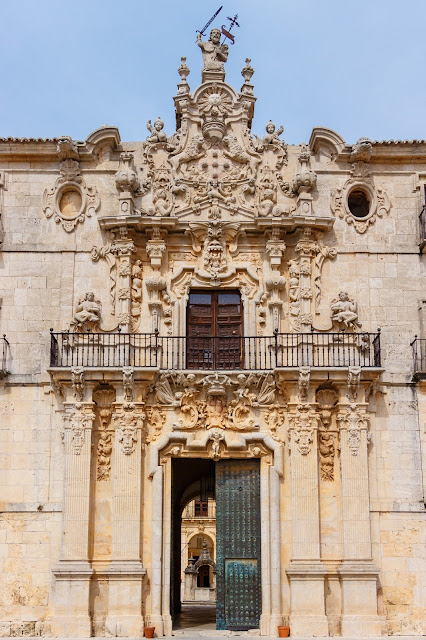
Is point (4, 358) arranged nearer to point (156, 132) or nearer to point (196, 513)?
point (156, 132)

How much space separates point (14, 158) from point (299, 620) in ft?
33.9

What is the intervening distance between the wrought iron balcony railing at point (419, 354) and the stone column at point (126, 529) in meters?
5.24

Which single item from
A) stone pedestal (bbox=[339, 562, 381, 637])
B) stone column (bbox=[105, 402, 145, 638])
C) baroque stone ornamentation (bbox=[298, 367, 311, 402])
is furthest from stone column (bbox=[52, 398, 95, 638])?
stone pedestal (bbox=[339, 562, 381, 637])

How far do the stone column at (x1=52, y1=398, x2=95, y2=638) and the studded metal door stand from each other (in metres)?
2.45

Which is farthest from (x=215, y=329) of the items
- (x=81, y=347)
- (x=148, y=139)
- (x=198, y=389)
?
(x=148, y=139)

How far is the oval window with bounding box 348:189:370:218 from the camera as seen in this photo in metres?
18.5

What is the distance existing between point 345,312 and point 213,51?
6.23 metres

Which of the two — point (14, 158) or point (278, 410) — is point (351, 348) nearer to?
point (278, 410)

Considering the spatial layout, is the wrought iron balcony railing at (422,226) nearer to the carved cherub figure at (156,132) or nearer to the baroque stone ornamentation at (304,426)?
the baroque stone ornamentation at (304,426)

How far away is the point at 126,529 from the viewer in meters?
16.3

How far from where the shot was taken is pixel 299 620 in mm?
15820

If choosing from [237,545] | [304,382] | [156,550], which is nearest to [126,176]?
[304,382]

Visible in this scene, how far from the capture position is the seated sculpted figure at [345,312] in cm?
1734

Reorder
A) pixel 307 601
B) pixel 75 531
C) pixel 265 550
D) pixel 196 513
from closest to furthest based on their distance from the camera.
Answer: pixel 307 601 → pixel 75 531 → pixel 265 550 → pixel 196 513
